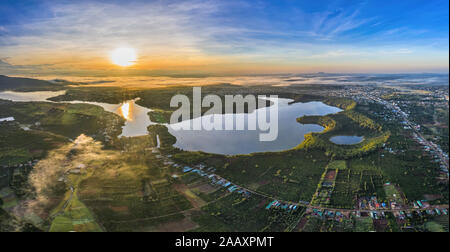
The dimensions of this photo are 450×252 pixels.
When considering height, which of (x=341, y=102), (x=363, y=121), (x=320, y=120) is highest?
(x=341, y=102)

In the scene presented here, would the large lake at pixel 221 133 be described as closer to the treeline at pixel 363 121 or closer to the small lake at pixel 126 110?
the small lake at pixel 126 110

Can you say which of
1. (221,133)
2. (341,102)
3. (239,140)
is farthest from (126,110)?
(341,102)

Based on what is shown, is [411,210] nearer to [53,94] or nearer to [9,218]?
[9,218]

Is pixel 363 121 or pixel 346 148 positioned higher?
pixel 363 121

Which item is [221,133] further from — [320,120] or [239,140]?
[320,120]

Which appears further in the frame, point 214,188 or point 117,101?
point 117,101

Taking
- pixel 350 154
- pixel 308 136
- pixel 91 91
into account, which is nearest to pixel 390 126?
pixel 350 154

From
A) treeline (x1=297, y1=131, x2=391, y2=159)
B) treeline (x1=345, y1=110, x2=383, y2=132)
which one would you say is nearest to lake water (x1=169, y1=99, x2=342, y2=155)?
treeline (x1=297, y1=131, x2=391, y2=159)
